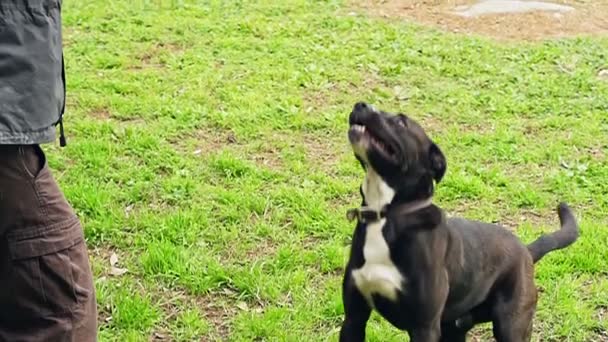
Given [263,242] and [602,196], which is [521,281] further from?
[602,196]

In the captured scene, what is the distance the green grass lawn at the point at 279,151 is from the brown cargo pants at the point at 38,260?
1.20 meters

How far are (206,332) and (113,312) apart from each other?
1.43 ft

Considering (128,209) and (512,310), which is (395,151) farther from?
(128,209)

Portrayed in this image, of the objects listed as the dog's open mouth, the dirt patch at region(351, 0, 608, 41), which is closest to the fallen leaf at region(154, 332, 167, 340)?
the dog's open mouth

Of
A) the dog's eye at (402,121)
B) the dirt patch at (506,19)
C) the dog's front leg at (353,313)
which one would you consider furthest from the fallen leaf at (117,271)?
the dirt patch at (506,19)

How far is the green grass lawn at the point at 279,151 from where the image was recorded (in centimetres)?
436

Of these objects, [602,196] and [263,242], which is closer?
[263,242]

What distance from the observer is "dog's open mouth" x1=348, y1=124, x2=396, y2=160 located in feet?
10.7

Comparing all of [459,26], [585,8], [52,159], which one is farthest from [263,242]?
[585,8]

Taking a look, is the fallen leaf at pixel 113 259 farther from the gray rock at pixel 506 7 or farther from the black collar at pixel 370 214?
the gray rock at pixel 506 7

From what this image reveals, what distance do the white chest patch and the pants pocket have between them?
3.31 feet

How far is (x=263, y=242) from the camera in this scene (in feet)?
16.0

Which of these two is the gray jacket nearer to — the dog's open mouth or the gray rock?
the dog's open mouth

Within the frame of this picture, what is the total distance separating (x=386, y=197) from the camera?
10.8ft
